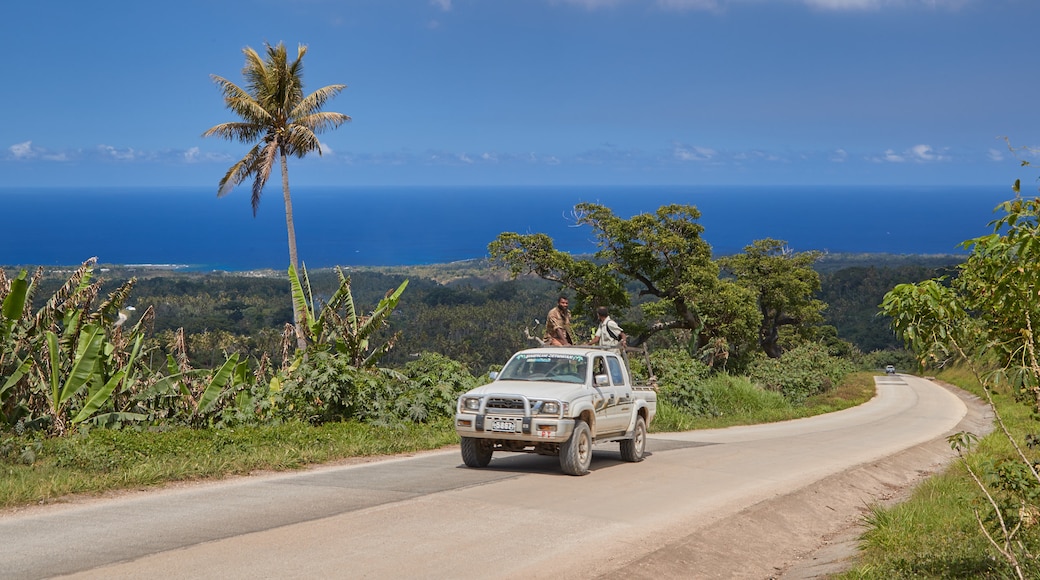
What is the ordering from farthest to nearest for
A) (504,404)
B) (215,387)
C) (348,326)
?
1. (348,326)
2. (215,387)
3. (504,404)

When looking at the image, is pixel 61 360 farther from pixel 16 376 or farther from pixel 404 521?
pixel 404 521

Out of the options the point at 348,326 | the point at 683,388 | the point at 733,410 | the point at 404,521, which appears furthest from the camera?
the point at 733,410

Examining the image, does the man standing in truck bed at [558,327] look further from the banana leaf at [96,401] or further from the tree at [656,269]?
the tree at [656,269]

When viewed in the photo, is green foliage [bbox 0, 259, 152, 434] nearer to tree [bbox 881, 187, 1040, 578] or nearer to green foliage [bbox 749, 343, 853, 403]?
tree [bbox 881, 187, 1040, 578]

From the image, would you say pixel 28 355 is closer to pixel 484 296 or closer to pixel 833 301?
pixel 484 296

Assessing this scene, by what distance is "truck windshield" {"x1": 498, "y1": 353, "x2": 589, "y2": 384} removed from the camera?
14516 mm

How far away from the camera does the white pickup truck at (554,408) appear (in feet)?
43.7

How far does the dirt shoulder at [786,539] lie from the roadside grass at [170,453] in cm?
612

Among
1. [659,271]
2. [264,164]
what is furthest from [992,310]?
[659,271]

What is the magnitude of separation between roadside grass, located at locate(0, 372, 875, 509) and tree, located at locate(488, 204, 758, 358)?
2860cm

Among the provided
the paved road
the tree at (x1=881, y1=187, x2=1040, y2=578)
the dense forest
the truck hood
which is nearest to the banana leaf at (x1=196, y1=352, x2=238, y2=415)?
the paved road

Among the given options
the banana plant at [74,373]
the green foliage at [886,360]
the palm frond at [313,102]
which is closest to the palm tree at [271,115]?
the palm frond at [313,102]

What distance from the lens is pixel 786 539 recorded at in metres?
Result: 11.6

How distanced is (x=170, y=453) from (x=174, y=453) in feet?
0.18
